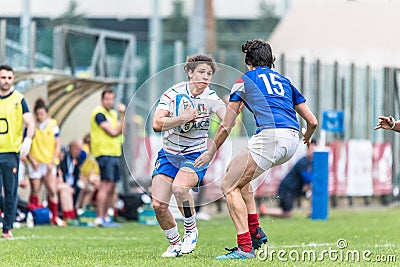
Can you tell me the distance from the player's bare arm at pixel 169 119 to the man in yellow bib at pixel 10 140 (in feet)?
11.6

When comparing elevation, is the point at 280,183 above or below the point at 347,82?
below

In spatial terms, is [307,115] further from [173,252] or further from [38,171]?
[38,171]

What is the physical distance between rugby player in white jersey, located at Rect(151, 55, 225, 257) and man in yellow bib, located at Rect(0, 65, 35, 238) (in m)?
3.24

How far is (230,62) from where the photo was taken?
942 inches

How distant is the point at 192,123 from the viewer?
11.0 m

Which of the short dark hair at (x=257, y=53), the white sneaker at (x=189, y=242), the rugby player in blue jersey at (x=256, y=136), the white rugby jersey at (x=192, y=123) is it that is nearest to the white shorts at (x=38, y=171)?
the white sneaker at (x=189, y=242)

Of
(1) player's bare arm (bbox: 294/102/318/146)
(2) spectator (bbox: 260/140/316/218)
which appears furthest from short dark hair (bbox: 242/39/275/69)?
Result: (2) spectator (bbox: 260/140/316/218)

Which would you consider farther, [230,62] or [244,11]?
[244,11]

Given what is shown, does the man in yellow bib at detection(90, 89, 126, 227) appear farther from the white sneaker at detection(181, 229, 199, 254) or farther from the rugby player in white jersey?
the rugby player in white jersey

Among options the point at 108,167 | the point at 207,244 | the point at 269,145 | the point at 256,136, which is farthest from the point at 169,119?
the point at 108,167

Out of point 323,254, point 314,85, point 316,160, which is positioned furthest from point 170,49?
point 323,254

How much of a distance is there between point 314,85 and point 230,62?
2.26m

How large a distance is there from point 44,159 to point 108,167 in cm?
107

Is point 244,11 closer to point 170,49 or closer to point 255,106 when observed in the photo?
point 170,49
